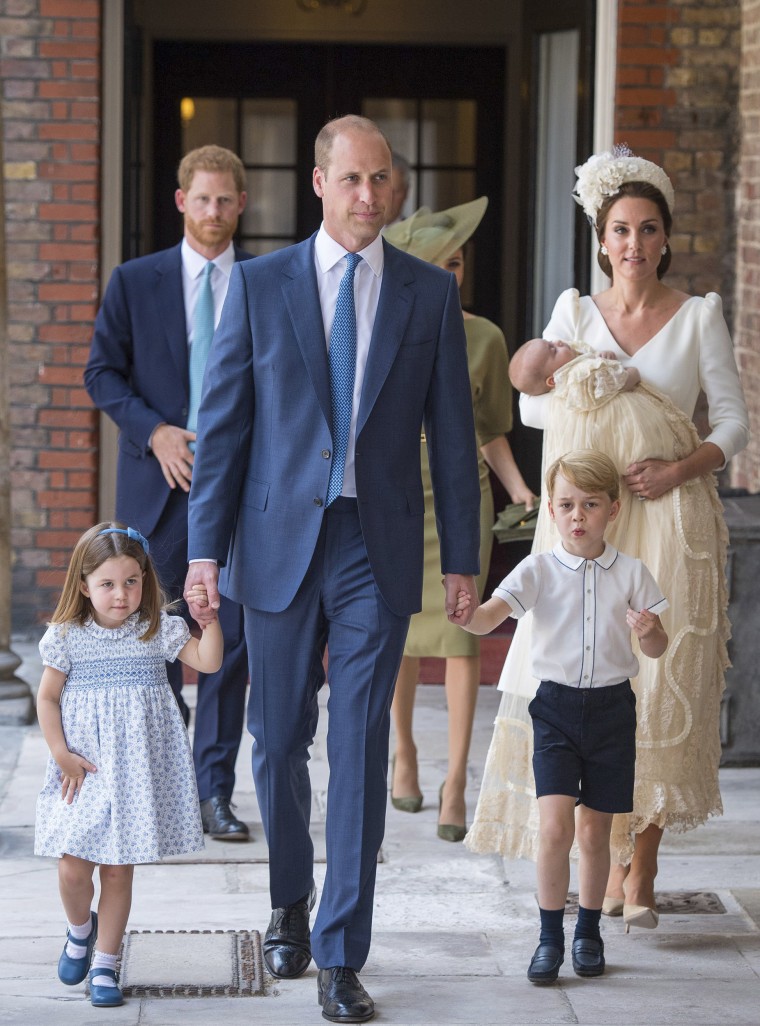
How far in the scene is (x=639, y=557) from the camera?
402 cm

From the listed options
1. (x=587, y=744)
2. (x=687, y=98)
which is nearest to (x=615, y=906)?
(x=587, y=744)

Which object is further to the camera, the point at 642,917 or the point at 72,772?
the point at 642,917

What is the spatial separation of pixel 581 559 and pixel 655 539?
0.42 metres

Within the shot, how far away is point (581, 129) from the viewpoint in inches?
274

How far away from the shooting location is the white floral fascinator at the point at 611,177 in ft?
13.4

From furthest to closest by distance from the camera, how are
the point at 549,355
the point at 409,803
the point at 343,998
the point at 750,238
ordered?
the point at 750,238, the point at 409,803, the point at 549,355, the point at 343,998

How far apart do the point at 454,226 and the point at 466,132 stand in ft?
15.6

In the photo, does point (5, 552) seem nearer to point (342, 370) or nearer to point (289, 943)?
point (289, 943)

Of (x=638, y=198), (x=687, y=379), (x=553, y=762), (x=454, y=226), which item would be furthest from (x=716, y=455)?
(x=454, y=226)

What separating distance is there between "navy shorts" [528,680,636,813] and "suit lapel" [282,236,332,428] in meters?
0.82

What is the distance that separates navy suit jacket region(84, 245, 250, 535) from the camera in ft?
15.5

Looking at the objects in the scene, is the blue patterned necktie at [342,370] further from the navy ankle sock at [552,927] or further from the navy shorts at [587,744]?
the navy ankle sock at [552,927]

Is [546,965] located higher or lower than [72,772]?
lower

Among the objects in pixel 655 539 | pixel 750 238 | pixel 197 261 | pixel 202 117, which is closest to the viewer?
pixel 655 539
